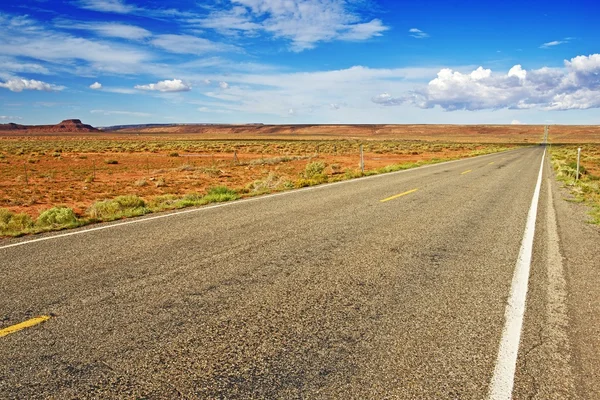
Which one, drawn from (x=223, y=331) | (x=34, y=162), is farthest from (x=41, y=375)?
(x=34, y=162)

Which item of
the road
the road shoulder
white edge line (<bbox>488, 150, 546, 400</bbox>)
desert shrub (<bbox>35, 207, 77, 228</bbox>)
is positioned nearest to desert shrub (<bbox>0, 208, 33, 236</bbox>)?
desert shrub (<bbox>35, 207, 77, 228</bbox>)

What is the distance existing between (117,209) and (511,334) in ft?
31.7

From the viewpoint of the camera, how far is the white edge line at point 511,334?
2740 mm

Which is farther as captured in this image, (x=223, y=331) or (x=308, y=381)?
(x=223, y=331)

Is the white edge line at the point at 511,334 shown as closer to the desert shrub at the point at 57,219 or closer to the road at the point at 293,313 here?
the road at the point at 293,313

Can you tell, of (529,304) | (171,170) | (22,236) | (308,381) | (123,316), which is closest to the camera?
(308,381)

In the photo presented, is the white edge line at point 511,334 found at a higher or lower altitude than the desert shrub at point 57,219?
lower

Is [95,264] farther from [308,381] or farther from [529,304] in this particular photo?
[529,304]

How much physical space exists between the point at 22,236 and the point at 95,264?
2944mm

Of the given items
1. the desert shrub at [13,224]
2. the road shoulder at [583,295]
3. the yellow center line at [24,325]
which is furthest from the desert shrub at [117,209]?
the road shoulder at [583,295]

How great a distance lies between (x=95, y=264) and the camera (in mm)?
5156

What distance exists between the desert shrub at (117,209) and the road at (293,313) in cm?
191

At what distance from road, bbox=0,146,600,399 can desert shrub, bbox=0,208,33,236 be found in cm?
93

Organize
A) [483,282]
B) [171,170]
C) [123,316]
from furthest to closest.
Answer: [171,170] → [483,282] → [123,316]
